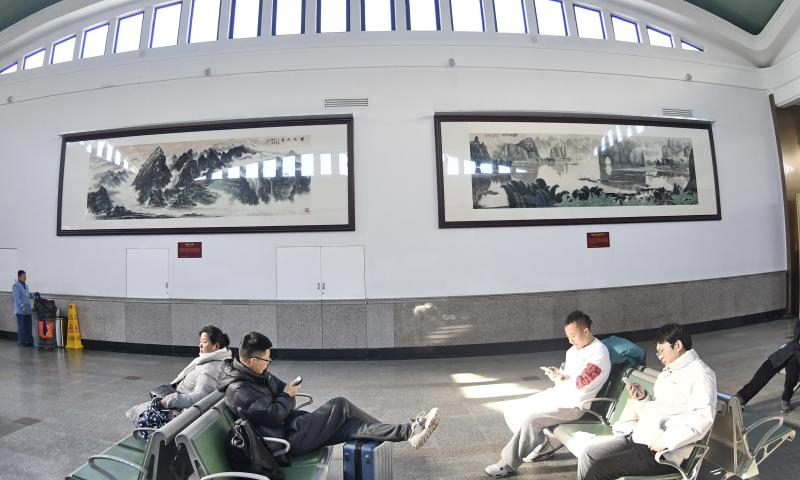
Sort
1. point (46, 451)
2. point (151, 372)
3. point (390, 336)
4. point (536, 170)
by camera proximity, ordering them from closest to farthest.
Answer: point (46, 451) → point (151, 372) → point (390, 336) → point (536, 170)

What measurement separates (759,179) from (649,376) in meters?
9.32

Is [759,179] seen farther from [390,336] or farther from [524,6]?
[390,336]

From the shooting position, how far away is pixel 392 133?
796 cm

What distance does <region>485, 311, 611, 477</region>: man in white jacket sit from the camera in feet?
11.0

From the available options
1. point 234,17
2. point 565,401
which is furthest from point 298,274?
point 234,17

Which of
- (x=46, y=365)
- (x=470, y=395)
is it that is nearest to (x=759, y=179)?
(x=470, y=395)

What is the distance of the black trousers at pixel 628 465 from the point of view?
268 centimetres

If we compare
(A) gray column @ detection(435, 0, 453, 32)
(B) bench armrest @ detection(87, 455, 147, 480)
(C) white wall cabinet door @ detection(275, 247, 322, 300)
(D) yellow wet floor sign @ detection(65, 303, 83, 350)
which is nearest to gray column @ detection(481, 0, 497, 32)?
(A) gray column @ detection(435, 0, 453, 32)

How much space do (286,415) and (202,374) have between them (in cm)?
120

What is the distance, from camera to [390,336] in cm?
768

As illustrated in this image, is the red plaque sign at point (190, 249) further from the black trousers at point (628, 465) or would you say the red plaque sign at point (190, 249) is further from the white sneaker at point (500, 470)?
the black trousers at point (628, 465)

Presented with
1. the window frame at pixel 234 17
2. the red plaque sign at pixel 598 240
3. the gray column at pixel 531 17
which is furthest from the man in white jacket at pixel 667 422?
the window frame at pixel 234 17

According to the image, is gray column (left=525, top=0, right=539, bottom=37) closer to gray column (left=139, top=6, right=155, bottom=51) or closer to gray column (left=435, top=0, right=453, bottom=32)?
gray column (left=435, top=0, right=453, bottom=32)

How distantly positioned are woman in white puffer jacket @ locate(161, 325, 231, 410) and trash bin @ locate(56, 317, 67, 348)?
6.76 metres
